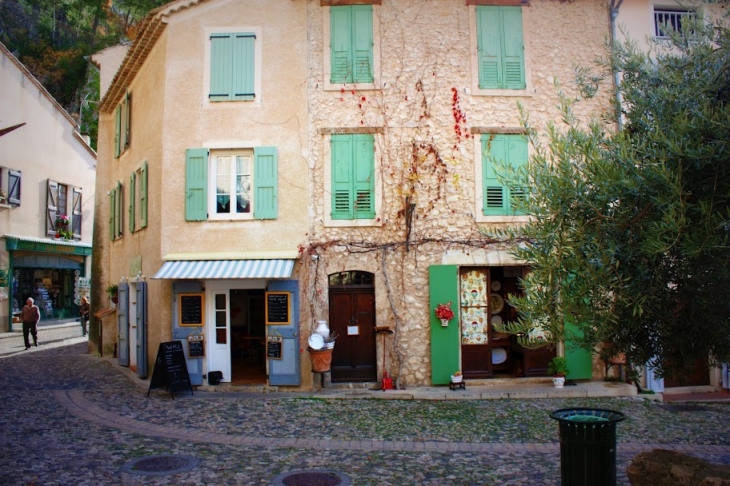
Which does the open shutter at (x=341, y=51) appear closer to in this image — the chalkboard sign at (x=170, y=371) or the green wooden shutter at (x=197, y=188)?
the green wooden shutter at (x=197, y=188)

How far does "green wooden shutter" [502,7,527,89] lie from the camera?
13.8m

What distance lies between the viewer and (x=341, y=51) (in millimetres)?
13664

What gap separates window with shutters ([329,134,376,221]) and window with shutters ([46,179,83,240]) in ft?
60.6

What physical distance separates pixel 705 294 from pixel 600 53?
970 centimetres

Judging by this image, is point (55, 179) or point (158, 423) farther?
point (55, 179)

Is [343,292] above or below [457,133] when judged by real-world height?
below

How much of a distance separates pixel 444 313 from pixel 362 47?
5.80 m

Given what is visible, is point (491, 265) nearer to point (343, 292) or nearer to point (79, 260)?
point (343, 292)

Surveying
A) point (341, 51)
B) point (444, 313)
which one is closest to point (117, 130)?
point (341, 51)

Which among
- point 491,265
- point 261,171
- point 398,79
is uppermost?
point 398,79

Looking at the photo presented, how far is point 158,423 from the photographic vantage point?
404 inches

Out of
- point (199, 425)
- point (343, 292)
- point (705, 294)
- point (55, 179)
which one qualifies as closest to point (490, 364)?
point (343, 292)

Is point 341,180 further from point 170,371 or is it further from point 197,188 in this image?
point 170,371

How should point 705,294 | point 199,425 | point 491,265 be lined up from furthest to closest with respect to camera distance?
point 491,265 → point 199,425 → point 705,294
